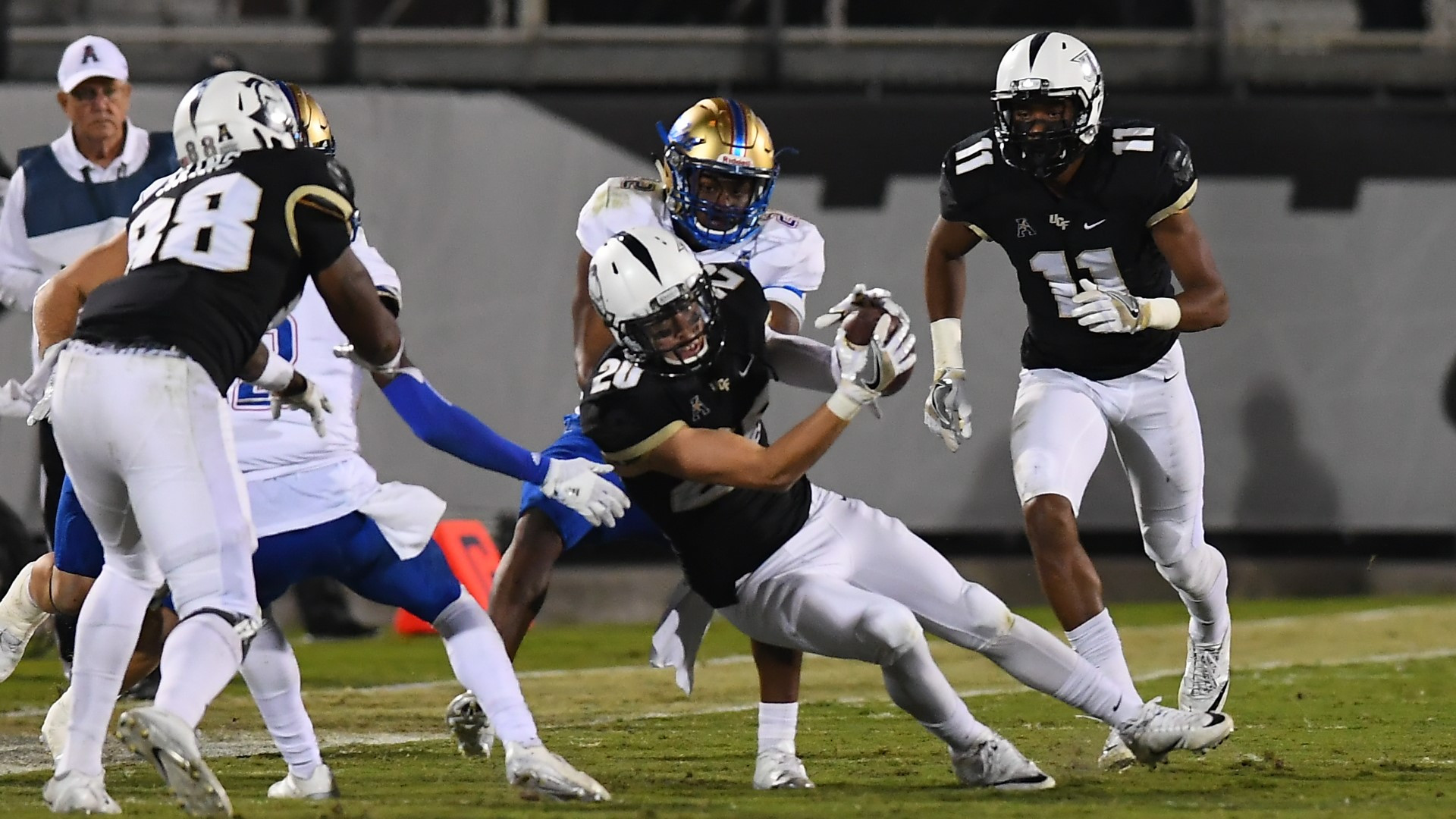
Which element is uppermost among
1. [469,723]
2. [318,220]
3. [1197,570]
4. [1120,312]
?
[318,220]

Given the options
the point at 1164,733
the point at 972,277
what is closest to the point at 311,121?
the point at 1164,733

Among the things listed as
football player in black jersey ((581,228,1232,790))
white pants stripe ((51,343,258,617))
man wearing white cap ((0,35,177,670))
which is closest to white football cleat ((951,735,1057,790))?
football player in black jersey ((581,228,1232,790))

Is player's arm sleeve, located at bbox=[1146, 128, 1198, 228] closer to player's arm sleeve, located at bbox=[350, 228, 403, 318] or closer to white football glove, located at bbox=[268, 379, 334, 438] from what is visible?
player's arm sleeve, located at bbox=[350, 228, 403, 318]

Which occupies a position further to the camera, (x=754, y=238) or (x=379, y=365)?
(x=754, y=238)

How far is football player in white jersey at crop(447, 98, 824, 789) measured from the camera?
5043 mm

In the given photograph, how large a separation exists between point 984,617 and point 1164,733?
1.56 ft

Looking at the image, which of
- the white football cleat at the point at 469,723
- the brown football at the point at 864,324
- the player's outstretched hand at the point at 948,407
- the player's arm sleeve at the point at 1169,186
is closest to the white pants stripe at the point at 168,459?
the white football cleat at the point at 469,723

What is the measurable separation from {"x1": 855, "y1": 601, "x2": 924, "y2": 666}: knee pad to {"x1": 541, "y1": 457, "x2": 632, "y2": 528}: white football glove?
555 mm

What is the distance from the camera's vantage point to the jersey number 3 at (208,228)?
155 inches

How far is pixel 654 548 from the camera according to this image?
10164 mm

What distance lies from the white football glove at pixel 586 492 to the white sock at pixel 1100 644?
139cm

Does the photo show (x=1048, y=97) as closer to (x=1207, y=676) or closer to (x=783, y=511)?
(x=783, y=511)

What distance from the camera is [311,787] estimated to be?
429 cm

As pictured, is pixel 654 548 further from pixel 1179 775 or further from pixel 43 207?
pixel 1179 775
